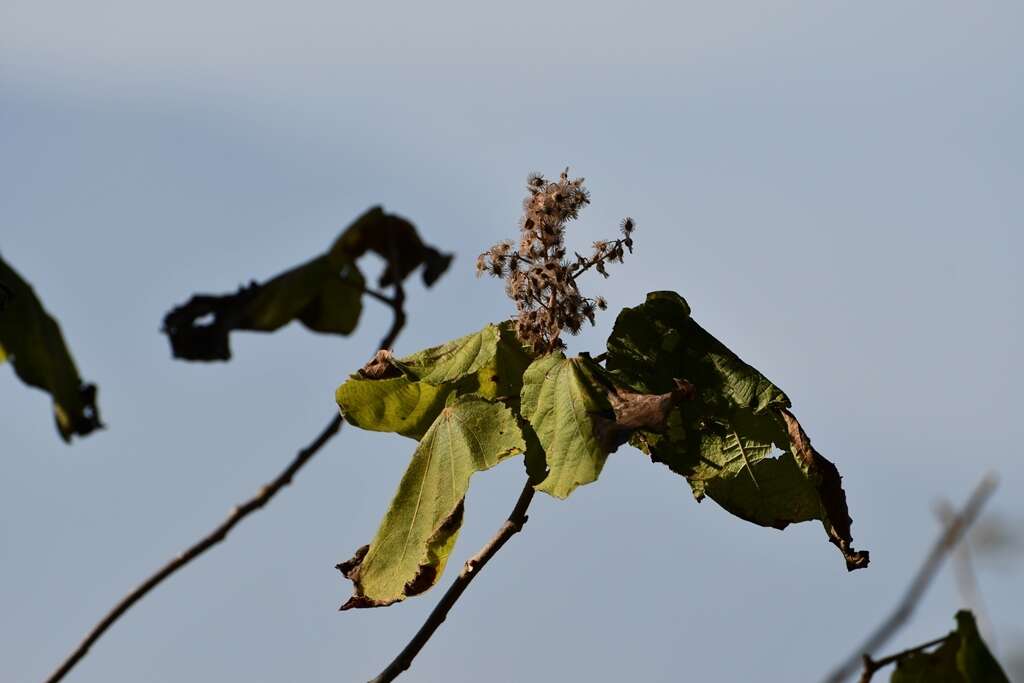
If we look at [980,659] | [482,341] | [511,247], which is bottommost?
[980,659]

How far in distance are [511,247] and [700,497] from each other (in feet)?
3.70

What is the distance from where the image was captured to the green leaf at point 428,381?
4.70 m

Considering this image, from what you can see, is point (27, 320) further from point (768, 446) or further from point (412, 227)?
point (768, 446)

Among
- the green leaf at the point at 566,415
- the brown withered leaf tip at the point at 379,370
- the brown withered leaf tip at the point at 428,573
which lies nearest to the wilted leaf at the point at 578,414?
the green leaf at the point at 566,415

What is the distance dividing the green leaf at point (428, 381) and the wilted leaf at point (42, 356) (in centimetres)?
197

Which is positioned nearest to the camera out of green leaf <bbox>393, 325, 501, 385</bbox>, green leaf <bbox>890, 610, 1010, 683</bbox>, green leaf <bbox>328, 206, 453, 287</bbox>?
green leaf <bbox>328, 206, 453, 287</bbox>

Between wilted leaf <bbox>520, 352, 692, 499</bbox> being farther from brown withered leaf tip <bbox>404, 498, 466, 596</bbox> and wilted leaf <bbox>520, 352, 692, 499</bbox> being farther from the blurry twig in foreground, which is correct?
the blurry twig in foreground

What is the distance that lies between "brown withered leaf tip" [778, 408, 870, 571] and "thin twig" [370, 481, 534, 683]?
38.2 inches

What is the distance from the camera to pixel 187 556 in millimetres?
2646

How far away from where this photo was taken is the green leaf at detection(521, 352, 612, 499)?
13.8 feet

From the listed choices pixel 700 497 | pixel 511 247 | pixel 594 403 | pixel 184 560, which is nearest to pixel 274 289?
pixel 184 560

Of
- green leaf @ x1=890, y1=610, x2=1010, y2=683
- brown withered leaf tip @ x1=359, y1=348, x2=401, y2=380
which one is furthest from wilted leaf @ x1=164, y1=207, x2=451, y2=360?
green leaf @ x1=890, y1=610, x2=1010, y2=683

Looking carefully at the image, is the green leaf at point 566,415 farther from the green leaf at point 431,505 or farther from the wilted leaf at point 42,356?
the wilted leaf at point 42,356

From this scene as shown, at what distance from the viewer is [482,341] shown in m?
4.69
